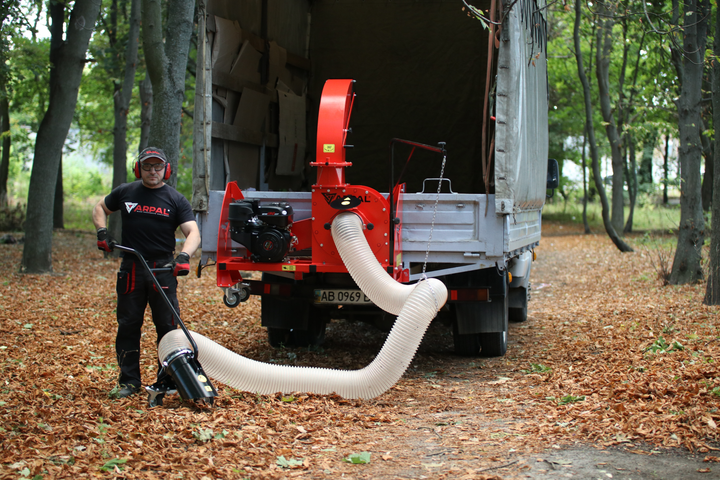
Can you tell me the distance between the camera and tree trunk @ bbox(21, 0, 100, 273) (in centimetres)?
1145

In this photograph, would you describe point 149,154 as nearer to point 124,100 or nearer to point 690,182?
point 690,182

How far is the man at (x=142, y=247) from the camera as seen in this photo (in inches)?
192

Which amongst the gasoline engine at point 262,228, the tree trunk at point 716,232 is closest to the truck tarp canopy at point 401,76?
the tree trunk at point 716,232

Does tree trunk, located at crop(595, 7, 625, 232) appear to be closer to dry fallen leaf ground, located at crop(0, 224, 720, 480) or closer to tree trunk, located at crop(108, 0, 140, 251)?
tree trunk, located at crop(108, 0, 140, 251)

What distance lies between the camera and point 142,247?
194 inches

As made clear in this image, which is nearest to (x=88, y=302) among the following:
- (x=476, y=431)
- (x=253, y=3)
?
(x=253, y=3)

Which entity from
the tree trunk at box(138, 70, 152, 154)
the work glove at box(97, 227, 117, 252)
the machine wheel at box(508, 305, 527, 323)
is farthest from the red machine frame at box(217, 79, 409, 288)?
the tree trunk at box(138, 70, 152, 154)

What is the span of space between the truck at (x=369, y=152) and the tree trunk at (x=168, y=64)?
2.19m

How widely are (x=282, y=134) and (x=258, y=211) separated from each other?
2520 millimetres

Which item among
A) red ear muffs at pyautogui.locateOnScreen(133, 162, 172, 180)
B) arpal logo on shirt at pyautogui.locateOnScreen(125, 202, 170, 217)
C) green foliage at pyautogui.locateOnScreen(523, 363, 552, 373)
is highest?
red ear muffs at pyautogui.locateOnScreen(133, 162, 172, 180)

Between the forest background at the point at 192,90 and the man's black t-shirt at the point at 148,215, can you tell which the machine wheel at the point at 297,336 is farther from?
the forest background at the point at 192,90

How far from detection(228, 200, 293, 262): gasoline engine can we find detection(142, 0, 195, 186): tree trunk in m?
4.94

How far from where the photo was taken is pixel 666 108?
21.5 metres

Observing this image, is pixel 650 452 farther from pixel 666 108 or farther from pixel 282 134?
pixel 666 108
